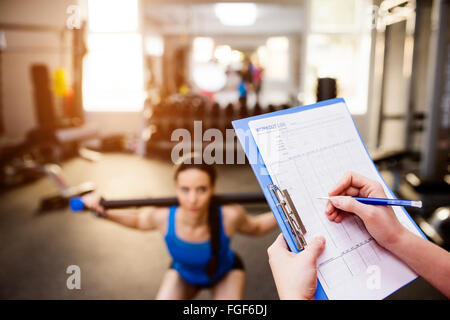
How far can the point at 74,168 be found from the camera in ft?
15.0

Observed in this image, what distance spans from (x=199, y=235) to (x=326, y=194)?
0.93 m

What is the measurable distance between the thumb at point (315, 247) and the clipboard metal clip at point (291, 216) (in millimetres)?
13

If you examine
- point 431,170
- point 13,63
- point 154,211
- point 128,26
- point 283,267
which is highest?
point 128,26

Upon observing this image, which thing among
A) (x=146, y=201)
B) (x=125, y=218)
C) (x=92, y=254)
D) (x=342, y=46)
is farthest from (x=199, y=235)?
(x=342, y=46)

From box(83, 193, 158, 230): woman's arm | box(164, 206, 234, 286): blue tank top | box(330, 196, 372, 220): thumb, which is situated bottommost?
box(164, 206, 234, 286): blue tank top

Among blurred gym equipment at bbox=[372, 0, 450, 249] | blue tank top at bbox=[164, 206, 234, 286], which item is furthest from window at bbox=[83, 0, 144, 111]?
blue tank top at bbox=[164, 206, 234, 286]

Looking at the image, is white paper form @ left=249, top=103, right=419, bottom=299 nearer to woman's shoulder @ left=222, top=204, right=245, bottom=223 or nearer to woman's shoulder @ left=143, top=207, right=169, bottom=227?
woman's shoulder @ left=222, top=204, right=245, bottom=223

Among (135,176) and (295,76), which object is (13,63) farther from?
(295,76)

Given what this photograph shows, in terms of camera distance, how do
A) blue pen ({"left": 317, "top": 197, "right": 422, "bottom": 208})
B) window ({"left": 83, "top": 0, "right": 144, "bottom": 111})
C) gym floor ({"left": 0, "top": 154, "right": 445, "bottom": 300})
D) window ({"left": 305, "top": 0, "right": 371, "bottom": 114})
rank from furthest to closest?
window ({"left": 305, "top": 0, "right": 371, "bottom": 114})
window ({"left": 83, "top": 0, "right": 144, "bottom": 111})
gym floor ({"left": 0, "top": 154, "right": 445, "bottom": 300})
blue pen ({"left": 317, "top": 197, "right": 422, "bottom": 208})

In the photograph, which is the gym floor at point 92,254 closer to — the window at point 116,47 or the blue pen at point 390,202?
the blue pen at point 390,202

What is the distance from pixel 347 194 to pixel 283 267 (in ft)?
0.55

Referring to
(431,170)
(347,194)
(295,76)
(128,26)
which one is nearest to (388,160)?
(431,170)

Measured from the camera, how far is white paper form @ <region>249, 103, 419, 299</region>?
500 mm

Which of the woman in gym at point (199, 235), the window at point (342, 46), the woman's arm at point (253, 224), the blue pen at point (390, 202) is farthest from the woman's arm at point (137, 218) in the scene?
the window at point (342, 46)
